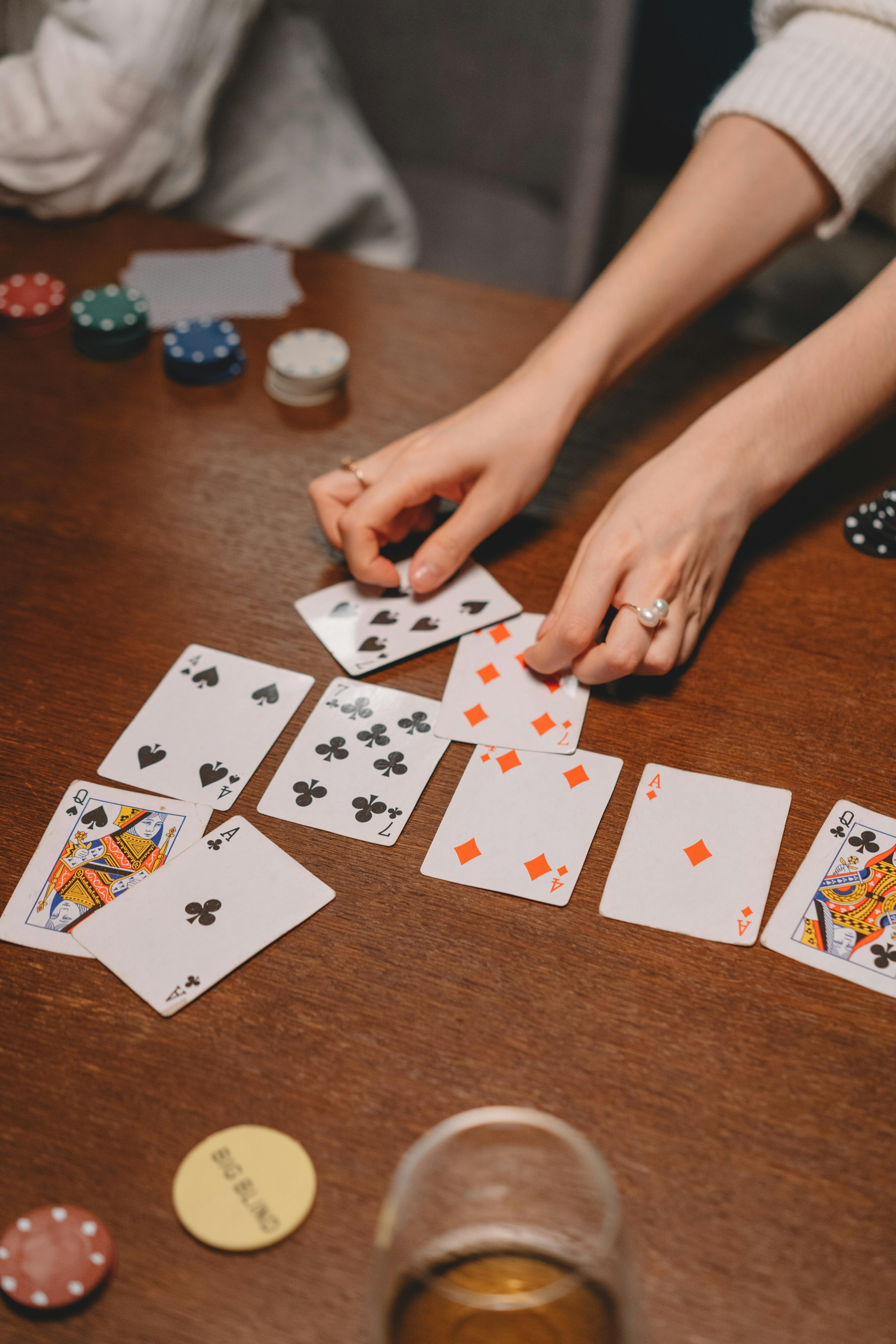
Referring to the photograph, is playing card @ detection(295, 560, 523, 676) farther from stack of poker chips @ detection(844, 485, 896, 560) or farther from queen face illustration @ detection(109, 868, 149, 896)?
stack of poker chips @ detection(844, 485, 896, 560)

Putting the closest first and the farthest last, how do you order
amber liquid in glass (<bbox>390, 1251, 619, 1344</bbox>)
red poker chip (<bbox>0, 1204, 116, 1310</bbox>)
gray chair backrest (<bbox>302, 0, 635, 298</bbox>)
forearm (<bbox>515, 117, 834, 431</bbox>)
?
1. amber liquid in glass (<bbox>390, 1251, 619, 1344</bbox>)
2. red poker chip (<bbox>0, 1204, 116, 1310</bbox>)
3. forearm (<bbox>515, 117, 834, 431</bbox>)
4. gray chair backrest (<bbox>302, 0, 635, 298</bbox>)

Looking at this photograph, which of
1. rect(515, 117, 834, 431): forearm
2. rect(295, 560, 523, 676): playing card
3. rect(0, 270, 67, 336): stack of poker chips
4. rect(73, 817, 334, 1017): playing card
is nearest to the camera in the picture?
rect(73, 817, 334, 1017): playing card

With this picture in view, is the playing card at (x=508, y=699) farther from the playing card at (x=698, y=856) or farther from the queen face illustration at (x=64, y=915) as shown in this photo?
the queen face illustration at (x=64, y=915)

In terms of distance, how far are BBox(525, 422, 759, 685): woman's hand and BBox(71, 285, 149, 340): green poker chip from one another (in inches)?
31.4

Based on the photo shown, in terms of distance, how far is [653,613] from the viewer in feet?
3.59

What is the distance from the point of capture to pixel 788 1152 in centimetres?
78

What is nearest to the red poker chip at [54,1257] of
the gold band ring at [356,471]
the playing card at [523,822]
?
the playing card at [523,822]

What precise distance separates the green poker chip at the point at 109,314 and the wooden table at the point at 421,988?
0.18 metres

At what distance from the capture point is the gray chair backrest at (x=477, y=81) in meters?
2.72

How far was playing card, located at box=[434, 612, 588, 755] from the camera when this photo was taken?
1.08 metres

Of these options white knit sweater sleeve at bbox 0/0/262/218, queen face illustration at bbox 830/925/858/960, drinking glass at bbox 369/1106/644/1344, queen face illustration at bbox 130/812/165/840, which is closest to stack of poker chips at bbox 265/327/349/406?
white knit sweater sleeve at bbox 0/0/262/218

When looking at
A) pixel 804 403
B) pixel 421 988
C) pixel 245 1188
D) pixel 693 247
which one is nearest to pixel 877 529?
pixel 804 403

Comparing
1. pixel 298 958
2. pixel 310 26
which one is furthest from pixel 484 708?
pixel 310 26

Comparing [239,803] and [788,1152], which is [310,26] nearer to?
[239,803]
